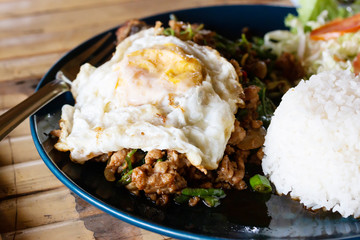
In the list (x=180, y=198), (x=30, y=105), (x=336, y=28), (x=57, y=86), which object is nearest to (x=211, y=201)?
(x=180, y=198)

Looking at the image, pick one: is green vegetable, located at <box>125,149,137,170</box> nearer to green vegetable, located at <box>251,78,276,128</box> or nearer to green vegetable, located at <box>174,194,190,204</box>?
green vegetable, located at <box>174,194,190,204</box>

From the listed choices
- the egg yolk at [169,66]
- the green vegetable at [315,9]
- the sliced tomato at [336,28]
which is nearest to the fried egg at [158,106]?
the egg yolk at [169,66]

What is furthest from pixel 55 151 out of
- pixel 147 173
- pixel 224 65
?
pixel 224 65

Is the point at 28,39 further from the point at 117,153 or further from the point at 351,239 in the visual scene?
the point at 351,239

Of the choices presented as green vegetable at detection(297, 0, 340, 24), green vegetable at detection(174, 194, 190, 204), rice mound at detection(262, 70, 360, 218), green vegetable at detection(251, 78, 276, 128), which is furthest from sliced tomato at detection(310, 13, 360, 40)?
green vegetable at detection(174, 194, 190, 204)

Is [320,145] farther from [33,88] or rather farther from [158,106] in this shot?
[33,88]

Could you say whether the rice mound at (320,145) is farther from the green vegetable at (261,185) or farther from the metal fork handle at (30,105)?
the metal fork handle at (30,105)
